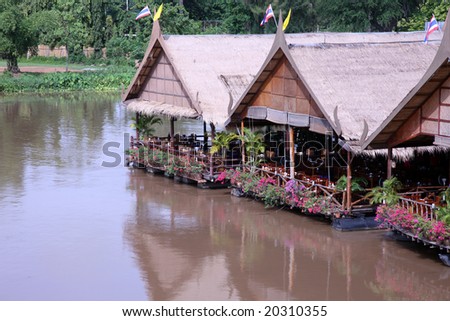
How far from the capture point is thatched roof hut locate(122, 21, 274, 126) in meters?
23.3

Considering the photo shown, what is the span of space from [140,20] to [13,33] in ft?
37.8

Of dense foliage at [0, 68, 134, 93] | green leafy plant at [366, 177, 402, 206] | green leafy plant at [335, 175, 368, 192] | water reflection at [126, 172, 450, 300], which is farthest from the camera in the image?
dense foliage at [0, 68, 134, 93]

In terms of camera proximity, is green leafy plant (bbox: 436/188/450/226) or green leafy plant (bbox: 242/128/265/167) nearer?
green leafy plant (bbox: 436/188/450/226)

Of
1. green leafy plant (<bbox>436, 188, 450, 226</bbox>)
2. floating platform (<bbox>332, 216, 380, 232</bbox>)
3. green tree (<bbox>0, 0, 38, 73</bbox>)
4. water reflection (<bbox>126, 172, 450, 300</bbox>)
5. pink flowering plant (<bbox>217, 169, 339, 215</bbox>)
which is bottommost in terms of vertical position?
water reflection (<bbox>126, 172, 450, 300</bbox>)

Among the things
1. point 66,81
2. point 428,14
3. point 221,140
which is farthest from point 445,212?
point 66,81

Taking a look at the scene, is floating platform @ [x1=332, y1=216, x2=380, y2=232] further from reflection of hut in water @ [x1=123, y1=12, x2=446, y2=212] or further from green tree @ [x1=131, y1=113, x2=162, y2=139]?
green tree @ [x1=131, y1=113, x2=162, y2=139]

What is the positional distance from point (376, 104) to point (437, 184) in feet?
7.06

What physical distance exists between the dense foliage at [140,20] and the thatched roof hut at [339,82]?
22.0 metres

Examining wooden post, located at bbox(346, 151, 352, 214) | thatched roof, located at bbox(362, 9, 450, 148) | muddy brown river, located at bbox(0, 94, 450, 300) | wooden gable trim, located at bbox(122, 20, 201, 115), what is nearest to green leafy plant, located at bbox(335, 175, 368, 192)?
wooden post, located at bbox(346, 151, 352, 214)

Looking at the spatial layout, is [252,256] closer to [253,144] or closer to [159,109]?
[253,144]

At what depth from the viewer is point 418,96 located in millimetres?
15617

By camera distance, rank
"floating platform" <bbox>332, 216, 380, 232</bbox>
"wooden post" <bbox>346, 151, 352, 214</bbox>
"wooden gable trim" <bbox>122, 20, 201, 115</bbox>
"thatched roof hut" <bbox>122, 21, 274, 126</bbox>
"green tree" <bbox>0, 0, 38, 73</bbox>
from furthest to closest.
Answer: "green tree" <bbox>0, 0, 38, 73</bbox> < "wooden gable trim" <bbox>122, 20, 201, 115</bbox> < "thatched roof hut" <bbox>122, 21, 274, 126</bbox> < "floating platform" <bbox>332, 216, 380, 232</bbox> < "wooden post" <bbox>346, 151, 352, 214</bbox>

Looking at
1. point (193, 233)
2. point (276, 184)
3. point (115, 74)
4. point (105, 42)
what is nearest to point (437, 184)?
point (276, 184)

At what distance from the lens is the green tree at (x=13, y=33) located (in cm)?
4979
